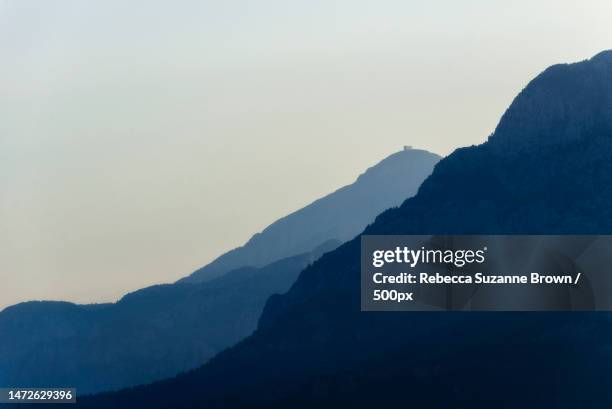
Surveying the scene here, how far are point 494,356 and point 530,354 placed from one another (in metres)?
5.18

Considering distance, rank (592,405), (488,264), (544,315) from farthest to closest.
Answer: (544,315), (592,405), (488,264)

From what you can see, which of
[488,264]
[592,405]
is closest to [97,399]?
[592,405]

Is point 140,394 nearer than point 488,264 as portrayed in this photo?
No

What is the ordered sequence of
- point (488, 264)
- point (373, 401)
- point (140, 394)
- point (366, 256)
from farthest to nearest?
point (140, 394) < point (373, 401) < point (366, 256) < point (488, 264)

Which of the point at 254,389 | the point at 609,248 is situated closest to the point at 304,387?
the point at 254,389

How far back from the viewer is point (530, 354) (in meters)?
172

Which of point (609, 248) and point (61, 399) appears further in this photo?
point (61, 399)

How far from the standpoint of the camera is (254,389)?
592 ft

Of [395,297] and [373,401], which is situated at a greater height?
[395,297]

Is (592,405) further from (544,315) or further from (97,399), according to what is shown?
(97,399)

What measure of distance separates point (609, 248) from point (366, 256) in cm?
3481

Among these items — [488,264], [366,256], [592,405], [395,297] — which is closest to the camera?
[488,264]

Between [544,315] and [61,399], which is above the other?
[544,315]

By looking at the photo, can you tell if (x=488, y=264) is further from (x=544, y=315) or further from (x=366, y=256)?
(x=544, y=315)
